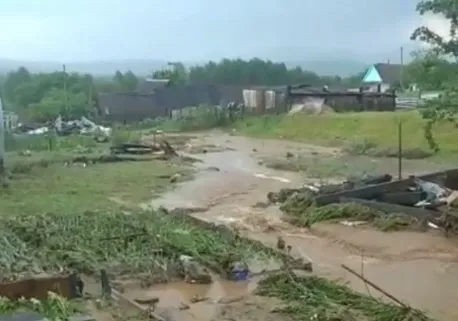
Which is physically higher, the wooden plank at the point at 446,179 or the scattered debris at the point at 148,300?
the wooden plank at the point at 446,179

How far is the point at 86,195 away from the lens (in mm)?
18391

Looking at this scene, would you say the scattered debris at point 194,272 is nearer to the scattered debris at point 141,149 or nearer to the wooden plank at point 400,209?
the wooden plank at point 400,209

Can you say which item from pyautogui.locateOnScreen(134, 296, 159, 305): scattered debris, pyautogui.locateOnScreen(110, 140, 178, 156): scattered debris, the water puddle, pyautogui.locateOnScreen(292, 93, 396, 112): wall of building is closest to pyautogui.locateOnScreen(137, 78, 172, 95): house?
pyautogui.locateOnScreen(292, 93, 396, 112): wall of building

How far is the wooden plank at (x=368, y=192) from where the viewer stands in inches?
619

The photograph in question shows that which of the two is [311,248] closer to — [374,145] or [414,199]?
[414,199]

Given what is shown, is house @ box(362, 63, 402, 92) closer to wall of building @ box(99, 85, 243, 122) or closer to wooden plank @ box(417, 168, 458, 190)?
wall of building @ box(99, 85, 243, 122)

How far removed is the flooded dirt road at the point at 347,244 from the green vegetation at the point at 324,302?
67 centimetres

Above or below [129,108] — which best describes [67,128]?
below

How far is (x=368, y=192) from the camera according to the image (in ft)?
52.6

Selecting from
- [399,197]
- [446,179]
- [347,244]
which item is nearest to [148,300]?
[347,244]

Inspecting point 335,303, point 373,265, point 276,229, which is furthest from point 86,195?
point 335,303

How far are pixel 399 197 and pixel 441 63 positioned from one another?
2.79 metres

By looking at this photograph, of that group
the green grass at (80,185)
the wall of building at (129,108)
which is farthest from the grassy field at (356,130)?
the green grass at (80,185)

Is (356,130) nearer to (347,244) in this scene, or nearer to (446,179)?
(446,179)
